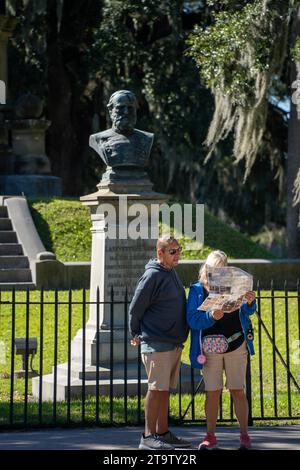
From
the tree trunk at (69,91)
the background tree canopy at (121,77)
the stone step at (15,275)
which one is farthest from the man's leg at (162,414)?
the tree trunk at (69,91)

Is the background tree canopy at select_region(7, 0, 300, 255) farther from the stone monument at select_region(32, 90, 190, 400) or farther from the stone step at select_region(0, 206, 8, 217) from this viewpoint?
the stone monument at select_region(32, 90, 190, 400)

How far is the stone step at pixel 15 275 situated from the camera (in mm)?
18453

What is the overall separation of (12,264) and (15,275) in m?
0.47

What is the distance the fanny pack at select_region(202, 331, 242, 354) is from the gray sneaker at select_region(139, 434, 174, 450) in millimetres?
771

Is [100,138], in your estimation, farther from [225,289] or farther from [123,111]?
[225,289]

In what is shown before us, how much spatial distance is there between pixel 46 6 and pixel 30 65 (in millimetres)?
2503

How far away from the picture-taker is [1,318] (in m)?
15.9

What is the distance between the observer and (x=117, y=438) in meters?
8.99

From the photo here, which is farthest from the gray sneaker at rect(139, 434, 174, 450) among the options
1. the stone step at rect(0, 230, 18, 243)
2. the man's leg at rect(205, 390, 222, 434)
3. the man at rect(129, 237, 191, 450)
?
the stone step at rect(0, 230, 18, 243)

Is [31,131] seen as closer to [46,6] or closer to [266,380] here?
[46,6]

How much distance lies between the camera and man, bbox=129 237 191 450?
26.7 ft

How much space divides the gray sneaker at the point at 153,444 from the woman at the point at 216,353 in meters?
0.27

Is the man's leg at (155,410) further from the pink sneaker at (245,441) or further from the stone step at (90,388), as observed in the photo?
the stone step at (90,388)

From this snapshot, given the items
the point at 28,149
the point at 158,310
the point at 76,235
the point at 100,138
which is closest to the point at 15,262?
the point at 76,235
